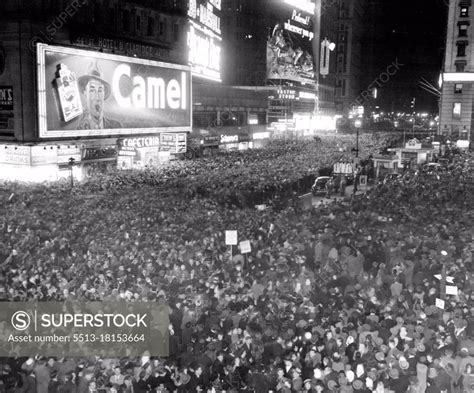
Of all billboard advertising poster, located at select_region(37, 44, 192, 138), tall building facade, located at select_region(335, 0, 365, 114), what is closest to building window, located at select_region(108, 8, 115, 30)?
billboard advertising poster, located at select_region(37, 44, 192, 138)

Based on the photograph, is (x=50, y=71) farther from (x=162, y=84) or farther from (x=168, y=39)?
(x=168, y=39)

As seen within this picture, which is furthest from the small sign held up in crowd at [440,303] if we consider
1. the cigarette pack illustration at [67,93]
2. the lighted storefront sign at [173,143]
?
the lighted storefront sign at [173,143]

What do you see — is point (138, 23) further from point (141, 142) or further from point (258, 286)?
point (258, 286)

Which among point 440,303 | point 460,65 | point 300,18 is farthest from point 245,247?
point 300,18

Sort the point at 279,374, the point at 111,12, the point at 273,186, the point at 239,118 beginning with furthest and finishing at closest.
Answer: the point at 239,118 < the point at 111,12 < the point at 273,186 < the point at 279,374

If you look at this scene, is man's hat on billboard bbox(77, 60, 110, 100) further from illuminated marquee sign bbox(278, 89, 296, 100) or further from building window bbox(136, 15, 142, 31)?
illuminated marquee sign bbox(278, 89, 296, 100)

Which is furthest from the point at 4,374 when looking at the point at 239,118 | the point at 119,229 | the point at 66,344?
the point at 239,118
